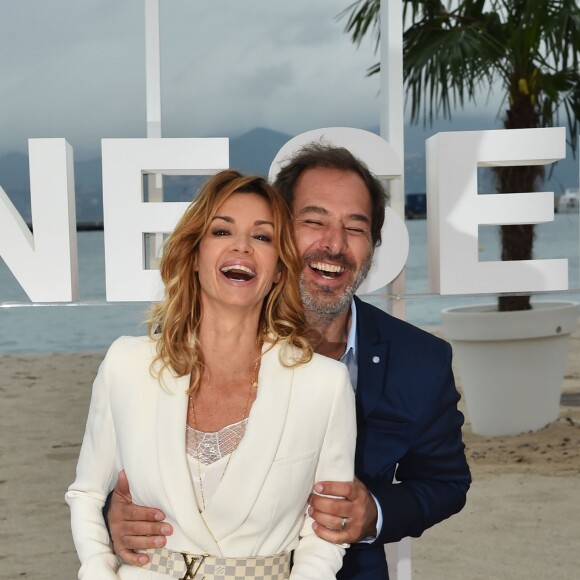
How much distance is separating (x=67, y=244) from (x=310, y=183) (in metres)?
1.31

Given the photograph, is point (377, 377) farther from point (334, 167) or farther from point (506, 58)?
point (506, 58)

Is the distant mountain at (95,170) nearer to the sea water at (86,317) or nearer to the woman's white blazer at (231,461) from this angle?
the sea water at (86,317)

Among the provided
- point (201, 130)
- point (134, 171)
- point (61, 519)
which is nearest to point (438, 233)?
point (134, 171)

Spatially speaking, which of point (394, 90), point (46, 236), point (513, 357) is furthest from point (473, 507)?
point (46, 236)

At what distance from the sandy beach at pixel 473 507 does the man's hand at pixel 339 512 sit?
12.3 ft

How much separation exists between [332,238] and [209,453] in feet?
2.40

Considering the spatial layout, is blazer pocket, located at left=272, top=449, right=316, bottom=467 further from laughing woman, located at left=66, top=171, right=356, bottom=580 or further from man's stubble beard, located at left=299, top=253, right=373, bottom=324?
man's stubble beard, located at left=299, top=253, right=373, bottom=324

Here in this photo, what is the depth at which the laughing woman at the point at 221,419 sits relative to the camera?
2.21 meters

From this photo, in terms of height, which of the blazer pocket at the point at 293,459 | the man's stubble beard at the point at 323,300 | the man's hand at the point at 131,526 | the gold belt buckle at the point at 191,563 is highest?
the man's stubble beard at the point at 323,300

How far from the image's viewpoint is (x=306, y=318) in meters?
2.73

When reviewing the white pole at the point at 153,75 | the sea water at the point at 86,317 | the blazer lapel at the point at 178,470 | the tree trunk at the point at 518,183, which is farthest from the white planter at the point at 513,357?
the sea water at the point at 86,317

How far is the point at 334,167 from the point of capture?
9.43 ft

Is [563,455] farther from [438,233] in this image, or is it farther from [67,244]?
[67,244]

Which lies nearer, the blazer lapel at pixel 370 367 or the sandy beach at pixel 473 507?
the blazer lapel at pixel 370 367
